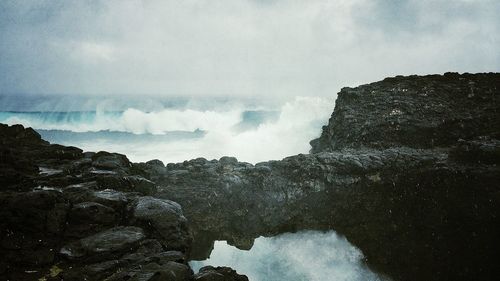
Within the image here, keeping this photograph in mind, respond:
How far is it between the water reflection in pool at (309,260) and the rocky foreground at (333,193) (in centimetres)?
42

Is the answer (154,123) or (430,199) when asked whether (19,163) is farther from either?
(154,123)

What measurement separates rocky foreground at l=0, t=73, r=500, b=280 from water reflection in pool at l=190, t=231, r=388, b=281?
419mm

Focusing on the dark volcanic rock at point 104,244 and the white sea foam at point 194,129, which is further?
the white sea foam at point 194,129

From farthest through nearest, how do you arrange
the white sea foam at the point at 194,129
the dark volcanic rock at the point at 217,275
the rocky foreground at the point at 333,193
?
the white sea foam at the point at 194,129 → the rocky foreground at the point at 333,193 → the dark volcanic rock at the point at 217,275

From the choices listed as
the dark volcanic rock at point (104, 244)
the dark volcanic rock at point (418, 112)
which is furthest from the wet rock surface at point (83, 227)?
the dark volcanic rock at point (418, 112)

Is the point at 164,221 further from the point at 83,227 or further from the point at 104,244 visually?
the point at 83,227

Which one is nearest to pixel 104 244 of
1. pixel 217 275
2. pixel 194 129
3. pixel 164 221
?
pixel 164 221

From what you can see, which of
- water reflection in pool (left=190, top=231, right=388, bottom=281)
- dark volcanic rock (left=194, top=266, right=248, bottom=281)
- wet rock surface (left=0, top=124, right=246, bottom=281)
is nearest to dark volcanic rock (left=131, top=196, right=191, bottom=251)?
wet rock surface (left=0, top=124, right=246, bottom=281)

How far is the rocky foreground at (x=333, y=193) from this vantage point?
8.55 metres

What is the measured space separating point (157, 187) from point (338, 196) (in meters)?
7.31

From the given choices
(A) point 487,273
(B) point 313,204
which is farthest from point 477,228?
Result: (B) point 313,204

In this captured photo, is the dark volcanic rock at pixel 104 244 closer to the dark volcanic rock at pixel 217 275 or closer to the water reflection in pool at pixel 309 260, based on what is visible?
the dark volcanic rock at pixel 217 275

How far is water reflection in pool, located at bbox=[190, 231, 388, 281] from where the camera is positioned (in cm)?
1214

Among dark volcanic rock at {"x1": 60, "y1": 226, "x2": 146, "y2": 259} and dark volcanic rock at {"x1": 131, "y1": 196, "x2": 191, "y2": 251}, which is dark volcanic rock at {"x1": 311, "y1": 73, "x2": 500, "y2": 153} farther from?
dark volcanic rock at {"x1": 60, "y1": 226, "x2": 146, "y2": 259}
